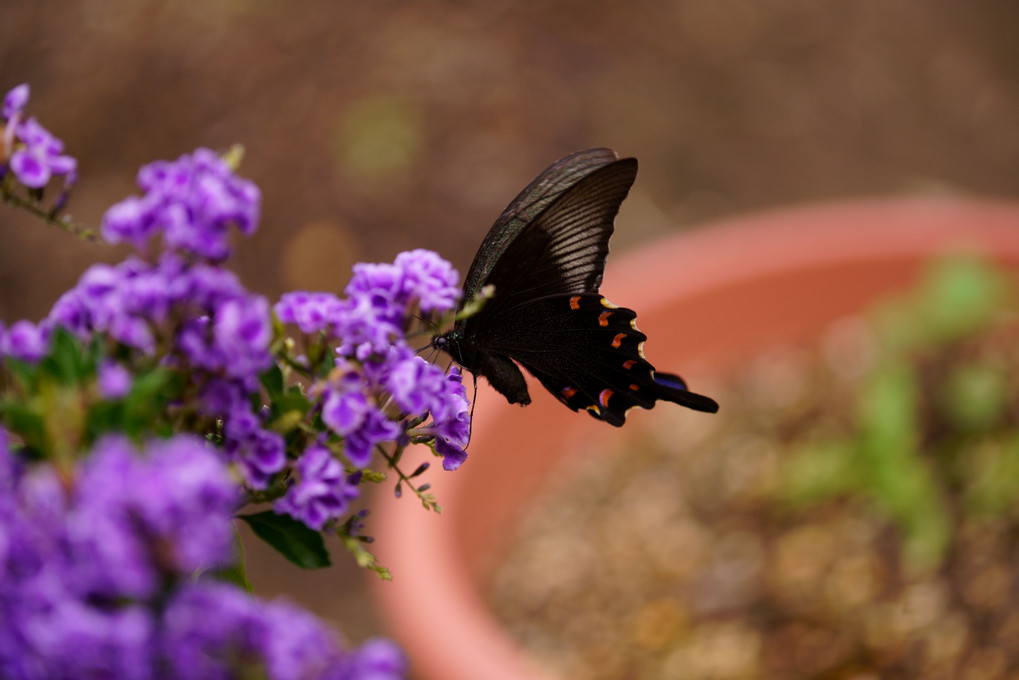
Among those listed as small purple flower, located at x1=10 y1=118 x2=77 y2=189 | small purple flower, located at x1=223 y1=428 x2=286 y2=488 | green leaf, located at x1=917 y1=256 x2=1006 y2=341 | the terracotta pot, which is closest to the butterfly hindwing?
small purple flower, located at x1=223 y1=428 x2=286 y2=488

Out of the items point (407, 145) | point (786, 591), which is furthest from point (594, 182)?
point (407, 145)

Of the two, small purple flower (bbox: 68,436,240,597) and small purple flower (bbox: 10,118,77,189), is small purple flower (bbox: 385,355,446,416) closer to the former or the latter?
small purple flower (bbox: 68,436,240,597)

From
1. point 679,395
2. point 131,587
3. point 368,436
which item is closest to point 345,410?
point 368,436

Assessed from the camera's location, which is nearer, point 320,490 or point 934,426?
point 320,490

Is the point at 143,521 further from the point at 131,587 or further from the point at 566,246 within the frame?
the point at 566,246

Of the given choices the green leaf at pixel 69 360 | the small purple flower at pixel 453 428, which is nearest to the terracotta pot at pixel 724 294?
the small purple flower at pixel 453 428

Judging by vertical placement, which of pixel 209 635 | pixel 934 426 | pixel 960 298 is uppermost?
pixel 960 298

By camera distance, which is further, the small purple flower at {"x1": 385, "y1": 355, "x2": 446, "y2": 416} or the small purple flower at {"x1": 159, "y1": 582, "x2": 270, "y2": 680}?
the small purple flower at {"x1": 385, "y1": 355, "x2": 446, "y2": 416}
